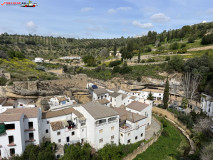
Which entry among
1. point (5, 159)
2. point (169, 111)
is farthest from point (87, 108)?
point (169, 111)

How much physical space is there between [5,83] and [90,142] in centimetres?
1561

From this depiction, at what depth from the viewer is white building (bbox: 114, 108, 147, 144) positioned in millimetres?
19062

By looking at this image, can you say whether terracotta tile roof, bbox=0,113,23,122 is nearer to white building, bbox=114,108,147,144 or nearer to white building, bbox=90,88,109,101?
white building, bbox=114,108,147,144

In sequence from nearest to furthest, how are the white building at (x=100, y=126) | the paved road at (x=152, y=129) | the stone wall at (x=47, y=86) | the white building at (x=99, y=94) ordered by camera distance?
the white building at (x=100, y=126) < the stone wall at (x=47, y=86) < the paved road at (x=152, y=129) < the white building at (x=99, y=94)

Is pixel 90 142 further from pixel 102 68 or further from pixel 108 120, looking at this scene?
pixel 102 68

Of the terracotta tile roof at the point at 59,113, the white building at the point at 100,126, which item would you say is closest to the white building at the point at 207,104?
the white building at the point at 100,126

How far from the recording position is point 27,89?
22.1m

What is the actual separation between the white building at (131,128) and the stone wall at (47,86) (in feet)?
38.5

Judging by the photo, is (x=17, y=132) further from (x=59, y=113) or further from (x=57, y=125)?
(x=59, y=113)

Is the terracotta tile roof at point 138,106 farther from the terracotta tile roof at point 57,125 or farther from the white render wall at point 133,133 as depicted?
the terracotta tile roof at point 57,125

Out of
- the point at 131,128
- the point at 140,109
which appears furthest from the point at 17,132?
the point at 140,109

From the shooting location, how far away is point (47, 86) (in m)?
24.7

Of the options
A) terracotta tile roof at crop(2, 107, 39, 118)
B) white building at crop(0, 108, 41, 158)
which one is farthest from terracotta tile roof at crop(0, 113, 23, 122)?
terracotta tile roof at crop(2, 107, 39, 118)

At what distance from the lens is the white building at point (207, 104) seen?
27642 mm
